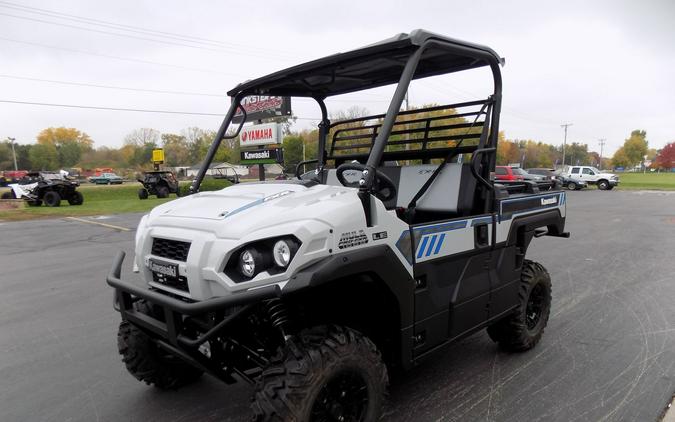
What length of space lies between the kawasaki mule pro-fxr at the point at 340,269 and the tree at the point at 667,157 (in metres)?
128

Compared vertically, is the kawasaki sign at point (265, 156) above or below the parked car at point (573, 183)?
above

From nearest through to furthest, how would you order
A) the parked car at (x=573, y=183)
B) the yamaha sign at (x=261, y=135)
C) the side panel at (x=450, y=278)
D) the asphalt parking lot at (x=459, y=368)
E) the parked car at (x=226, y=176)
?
the side panel at (x=450, y=278)
the asphalt parking lot at (x=459, y=368)
the parked car at (x=226, y=176)
the yamaha sign at (x=261, y=135)
the parked car at (x=573, y=183)

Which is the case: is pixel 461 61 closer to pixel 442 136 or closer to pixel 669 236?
pixel 442 136

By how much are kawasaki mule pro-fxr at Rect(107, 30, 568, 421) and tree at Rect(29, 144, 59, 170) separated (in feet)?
289

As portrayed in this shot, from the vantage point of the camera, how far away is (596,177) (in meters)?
33.1

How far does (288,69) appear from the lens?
309cm

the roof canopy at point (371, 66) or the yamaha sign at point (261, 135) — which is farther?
the yamaha sign at point (261, 135)

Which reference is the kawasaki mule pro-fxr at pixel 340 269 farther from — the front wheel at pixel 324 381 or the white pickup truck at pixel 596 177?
the white pickup truck at pixel 596 177

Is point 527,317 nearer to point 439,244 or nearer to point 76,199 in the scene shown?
point 439,244

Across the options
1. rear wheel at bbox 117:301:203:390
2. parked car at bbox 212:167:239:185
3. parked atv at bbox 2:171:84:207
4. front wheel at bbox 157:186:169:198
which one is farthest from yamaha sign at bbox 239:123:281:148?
rear wheel at bbox 117:301:203:390

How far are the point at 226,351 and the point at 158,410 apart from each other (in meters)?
0.94

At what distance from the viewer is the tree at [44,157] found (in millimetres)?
76062

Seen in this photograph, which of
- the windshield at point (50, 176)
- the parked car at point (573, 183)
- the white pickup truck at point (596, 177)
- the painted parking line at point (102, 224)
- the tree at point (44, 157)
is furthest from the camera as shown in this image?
the tree at point (44, 157)

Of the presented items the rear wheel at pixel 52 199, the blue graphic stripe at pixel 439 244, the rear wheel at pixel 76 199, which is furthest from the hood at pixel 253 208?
the rear wheel at pixel 76 199
